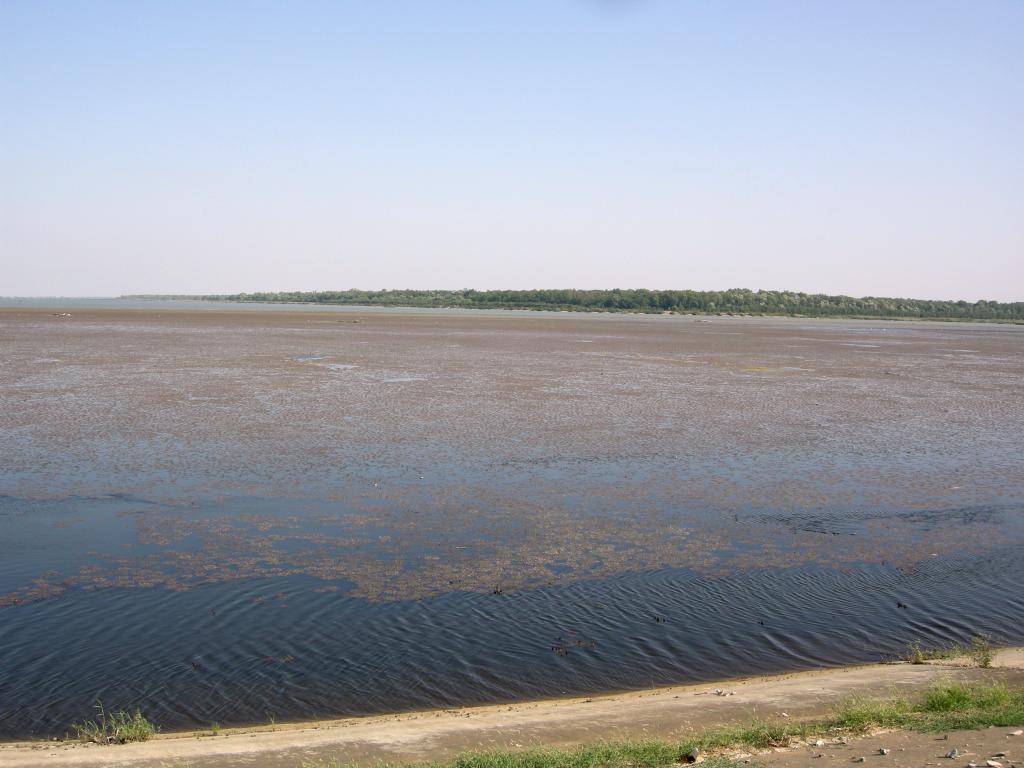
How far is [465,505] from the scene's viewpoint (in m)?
16.4

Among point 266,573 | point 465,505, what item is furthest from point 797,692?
point 465,505

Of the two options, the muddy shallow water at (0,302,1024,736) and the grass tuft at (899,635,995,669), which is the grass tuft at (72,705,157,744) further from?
the grass tuft at (899,635,995,669)

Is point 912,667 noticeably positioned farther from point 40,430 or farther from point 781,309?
point 781,309

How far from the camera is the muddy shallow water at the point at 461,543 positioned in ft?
31.7

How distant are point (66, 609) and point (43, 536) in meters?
3.48

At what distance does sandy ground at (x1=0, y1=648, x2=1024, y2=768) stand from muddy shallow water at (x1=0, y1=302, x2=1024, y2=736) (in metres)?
0.59

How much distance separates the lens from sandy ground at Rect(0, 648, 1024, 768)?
7.09 m

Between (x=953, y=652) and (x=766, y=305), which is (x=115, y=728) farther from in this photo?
(x=766, y=305)

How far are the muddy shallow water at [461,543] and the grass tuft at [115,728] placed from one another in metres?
0.24

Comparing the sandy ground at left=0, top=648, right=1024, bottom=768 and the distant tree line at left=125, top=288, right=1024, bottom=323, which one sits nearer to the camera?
the sandy ground at left=0, top=648, right=1024, bottom=768

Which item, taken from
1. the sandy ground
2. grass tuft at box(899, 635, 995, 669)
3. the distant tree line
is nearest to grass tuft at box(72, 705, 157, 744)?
the sandy ground

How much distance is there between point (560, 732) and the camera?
7.85 meters

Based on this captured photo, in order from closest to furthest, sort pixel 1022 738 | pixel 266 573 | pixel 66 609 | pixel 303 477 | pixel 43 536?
1. pixel 1022 738
2. pixel 66 609
3. pixel 266 573
4. pixel 43 536
5. pixel 303 477

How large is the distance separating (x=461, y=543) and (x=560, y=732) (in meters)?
6.41
